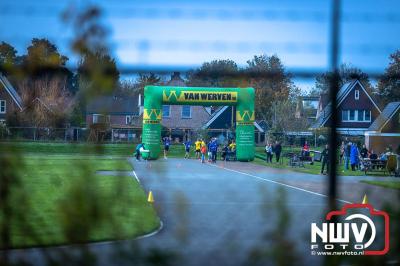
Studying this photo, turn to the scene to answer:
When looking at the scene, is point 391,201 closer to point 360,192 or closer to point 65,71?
point 360,192

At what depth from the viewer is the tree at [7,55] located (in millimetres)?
3098

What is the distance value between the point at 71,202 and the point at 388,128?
2232mm

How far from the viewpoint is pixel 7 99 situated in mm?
3166


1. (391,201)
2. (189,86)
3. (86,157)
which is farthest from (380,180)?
(86,157)

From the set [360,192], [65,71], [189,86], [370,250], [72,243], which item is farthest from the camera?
[189,86]

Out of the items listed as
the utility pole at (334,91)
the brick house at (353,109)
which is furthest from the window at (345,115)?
the utility pole at (334,91)

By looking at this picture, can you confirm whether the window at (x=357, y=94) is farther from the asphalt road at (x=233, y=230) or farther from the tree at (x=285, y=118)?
the tree at (x=285, y=118)

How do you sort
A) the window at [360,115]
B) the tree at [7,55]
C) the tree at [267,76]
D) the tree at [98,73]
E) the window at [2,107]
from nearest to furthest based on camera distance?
1. the tree at [98,73]
2. the tree at [7,55]
3. the window at [2,107]
4. the tree at [267,76]
5. the window at [360,115]

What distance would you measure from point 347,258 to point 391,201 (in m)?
0.46

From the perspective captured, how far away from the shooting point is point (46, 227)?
10.5 ft

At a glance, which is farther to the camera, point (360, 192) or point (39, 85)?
point (360, 192)

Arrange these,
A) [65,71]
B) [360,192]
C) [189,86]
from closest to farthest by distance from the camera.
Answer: [65,71]
[360,192]
[189,86]

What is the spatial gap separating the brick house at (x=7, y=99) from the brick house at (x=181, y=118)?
3.65 ft

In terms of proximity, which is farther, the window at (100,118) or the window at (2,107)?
the window at (2,107)
